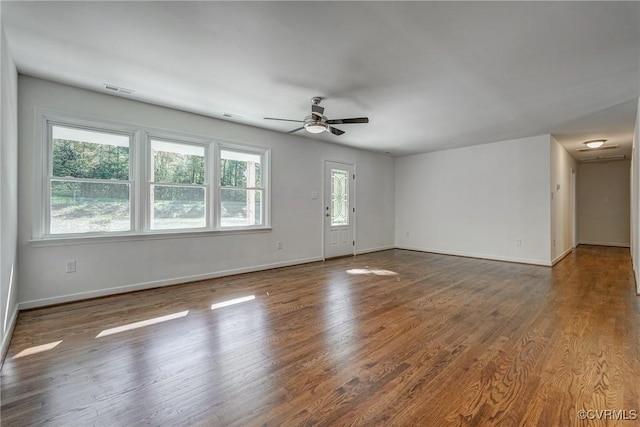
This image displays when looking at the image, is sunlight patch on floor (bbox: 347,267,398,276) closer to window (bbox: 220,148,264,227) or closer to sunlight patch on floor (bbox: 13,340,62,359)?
window (bbox: 220,148,264,227)

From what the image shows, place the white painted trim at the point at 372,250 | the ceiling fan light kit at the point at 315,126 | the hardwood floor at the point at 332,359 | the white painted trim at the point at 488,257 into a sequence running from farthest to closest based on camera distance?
the white painted trim at the point at 372,250, the white painted trim at the point at 488,257, the ceiling fan light kit at the point at 315,126, the hardwood floor at the point at 332,359

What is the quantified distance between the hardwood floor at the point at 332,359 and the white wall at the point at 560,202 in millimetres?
2097

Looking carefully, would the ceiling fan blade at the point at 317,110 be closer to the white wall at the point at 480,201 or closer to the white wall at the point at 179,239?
the white wall at the point at 179,239

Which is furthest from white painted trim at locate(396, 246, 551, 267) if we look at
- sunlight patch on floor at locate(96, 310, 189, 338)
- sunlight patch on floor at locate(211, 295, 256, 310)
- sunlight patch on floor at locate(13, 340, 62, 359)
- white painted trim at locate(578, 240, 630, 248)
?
sunlight patch on floor at locate(13, 340, 62, 359)

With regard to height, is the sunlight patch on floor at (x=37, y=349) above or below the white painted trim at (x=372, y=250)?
below

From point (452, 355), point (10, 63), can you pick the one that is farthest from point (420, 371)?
point (10, 63)

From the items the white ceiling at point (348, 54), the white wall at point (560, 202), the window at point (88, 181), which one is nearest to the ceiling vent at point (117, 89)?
the white ceiling at point (348, 54)

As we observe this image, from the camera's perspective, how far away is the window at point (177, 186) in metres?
4.13

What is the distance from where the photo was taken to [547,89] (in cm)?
344

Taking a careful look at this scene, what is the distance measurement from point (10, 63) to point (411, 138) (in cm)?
566

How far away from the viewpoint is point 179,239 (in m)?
4.32

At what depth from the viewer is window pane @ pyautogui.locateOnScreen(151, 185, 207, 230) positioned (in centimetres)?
414

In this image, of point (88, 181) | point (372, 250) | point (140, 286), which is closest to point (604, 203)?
point (372, 250)

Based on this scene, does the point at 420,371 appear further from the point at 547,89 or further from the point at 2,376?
the point at 547,89
